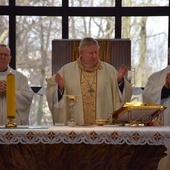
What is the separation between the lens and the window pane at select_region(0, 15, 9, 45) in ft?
31.3

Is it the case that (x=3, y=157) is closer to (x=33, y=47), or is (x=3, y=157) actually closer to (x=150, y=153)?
(x=150, y=153)

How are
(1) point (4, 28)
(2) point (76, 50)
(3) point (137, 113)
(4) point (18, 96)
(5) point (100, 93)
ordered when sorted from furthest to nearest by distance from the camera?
(1) point (4, 28) < (2) point (76, 50) < (4) point (18, 96) < (5) point (100, 93) < (3) point (137, 113)

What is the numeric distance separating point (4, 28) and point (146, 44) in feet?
7.50

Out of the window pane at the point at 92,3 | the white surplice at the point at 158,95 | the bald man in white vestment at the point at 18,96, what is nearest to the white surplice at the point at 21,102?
the bald man in white vestment at the point at 18,96

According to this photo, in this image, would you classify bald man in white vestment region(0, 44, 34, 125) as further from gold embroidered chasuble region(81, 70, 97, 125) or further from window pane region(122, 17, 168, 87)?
window pane region(122, 17, 168, 87)

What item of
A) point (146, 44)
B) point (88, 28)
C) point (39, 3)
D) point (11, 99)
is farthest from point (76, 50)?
point (11, 99)

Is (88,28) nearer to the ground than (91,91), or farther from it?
farther from it

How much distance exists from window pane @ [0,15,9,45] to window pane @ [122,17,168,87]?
6.15ft

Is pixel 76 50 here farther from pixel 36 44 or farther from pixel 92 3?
pixel 92 3

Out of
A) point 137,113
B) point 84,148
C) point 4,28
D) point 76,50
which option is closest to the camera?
point 84,148

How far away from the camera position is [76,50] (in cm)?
907

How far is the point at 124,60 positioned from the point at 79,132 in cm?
439

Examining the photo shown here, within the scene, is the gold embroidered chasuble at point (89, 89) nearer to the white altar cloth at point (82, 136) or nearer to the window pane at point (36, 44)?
the white altar cloth at point (82, 136)

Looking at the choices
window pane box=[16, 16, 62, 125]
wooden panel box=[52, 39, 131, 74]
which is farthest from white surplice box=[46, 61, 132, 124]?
window pane box=[16, 16, 62, 125]
